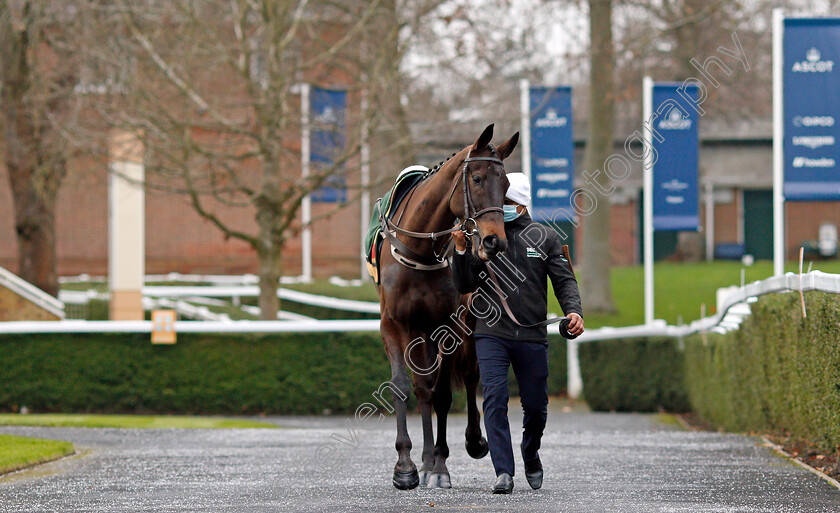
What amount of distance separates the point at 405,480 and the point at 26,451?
3.68 m

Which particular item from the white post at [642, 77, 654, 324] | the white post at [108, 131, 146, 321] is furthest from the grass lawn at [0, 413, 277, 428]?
the white post at [642, 77, 654, 324]

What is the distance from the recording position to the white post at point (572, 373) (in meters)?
19.4

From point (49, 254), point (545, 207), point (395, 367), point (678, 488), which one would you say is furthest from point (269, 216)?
point (678, 488)

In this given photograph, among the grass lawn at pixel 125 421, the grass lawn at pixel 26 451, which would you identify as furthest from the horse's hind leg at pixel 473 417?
the grass lawn at pixel 125 421

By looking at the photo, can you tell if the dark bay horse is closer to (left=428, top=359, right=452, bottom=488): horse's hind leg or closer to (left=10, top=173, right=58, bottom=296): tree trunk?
(left=428, top=359, right=452, bottom=488): horse's hind leg

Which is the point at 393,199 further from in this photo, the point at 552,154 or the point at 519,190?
the point at 552,154

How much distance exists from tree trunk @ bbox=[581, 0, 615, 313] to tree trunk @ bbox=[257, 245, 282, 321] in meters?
7.49

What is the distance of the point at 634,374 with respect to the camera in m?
17.8

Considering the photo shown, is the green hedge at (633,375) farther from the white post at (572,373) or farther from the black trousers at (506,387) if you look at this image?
the black trousers at (506,387)

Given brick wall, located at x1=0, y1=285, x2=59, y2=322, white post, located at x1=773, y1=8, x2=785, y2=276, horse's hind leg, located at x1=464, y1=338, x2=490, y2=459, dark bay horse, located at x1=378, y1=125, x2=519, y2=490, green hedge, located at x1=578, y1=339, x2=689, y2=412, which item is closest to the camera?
dark bay horse, located at x1=378, y1=125, x2=519, y2=490

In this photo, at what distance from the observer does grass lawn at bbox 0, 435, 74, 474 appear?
27.5ft

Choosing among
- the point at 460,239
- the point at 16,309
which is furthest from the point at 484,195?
the point at 16,309

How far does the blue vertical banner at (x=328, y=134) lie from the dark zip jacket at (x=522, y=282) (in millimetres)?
9907

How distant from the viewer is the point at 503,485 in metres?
6.74
